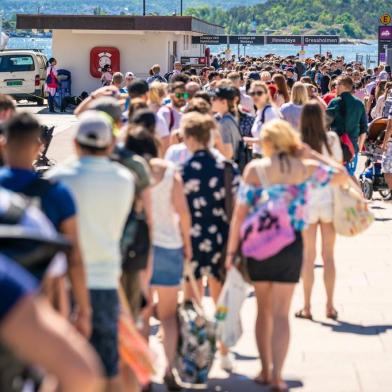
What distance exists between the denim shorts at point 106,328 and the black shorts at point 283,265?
174cm

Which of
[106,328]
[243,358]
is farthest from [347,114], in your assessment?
[106,328]

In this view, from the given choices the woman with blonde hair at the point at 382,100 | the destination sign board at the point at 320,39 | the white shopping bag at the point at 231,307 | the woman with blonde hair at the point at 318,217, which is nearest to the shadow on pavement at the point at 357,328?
the woman with blonde hair at the point at 318,217

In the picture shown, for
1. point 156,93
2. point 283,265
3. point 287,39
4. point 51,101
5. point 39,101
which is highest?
point 156,93

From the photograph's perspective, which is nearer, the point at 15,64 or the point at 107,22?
the point at 107,22

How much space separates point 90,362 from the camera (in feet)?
10.3

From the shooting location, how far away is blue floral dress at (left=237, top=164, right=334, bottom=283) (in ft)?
24.4

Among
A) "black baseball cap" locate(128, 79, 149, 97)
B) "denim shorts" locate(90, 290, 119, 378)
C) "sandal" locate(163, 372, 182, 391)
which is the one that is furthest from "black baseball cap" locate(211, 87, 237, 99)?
"denim shorts" locate(90, 290, 119, 378)

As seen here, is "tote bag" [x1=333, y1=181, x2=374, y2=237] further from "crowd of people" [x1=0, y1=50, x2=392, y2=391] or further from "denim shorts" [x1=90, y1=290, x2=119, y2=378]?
"denim shorts" [x1=90, y1=290, x2=119, y2=378]

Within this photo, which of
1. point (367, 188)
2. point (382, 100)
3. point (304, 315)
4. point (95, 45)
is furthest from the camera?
point (95, 45)

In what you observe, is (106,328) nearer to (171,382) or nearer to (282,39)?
(171,382)

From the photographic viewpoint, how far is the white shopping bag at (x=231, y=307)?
7707 mm

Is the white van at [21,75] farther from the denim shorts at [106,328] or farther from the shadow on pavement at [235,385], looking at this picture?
the denim shorts at [106,328]

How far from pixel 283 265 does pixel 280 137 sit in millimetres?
791

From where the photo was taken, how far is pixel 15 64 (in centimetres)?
3850
